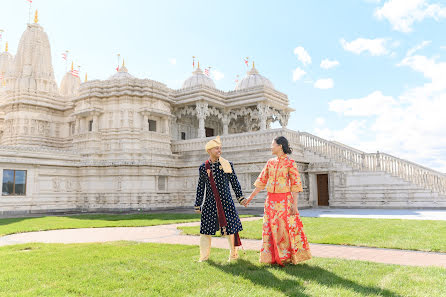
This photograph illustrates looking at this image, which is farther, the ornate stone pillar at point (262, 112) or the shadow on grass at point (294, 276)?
the ornate stone pillar at point (262, 112)

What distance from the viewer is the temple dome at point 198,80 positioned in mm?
30922

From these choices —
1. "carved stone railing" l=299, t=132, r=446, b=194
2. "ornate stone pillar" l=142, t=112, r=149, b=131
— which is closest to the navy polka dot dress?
"carved stone railing" l=299, t=132, r=446, b=194

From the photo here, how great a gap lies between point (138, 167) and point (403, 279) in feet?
64.0

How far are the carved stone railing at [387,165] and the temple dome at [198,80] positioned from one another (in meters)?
13.0

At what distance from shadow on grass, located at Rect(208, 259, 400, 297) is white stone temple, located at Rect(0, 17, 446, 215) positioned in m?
14.8

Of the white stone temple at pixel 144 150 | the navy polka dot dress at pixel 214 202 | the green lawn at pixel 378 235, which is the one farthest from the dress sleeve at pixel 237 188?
the white stone temple at pixel 144 150

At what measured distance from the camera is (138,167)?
22.6m

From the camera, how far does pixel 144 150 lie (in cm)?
2355

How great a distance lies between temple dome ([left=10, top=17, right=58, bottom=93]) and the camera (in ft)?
96.0

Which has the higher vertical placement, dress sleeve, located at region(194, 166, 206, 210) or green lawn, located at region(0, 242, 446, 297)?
dress sleeve, located at region(194, 166, 206, 210)

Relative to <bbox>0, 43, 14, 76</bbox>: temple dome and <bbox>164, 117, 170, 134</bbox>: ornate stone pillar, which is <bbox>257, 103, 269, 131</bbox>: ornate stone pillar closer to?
<bbox>164, 117, 170, 134</bbox>: ornate stone pillar

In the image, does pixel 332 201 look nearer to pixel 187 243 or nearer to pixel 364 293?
pixel 187 243

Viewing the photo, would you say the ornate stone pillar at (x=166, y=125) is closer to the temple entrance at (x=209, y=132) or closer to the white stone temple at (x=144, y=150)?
the white stone temple at (x=144, y=150)

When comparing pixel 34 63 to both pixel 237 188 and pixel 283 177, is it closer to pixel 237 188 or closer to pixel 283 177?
pixel 237 188
